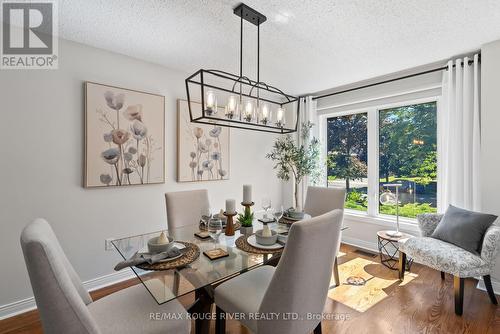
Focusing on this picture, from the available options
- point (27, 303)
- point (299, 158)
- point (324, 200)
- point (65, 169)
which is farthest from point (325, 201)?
point (27, 303)

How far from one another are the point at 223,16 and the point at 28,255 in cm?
198

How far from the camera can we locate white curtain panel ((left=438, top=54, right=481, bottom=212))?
253 cm

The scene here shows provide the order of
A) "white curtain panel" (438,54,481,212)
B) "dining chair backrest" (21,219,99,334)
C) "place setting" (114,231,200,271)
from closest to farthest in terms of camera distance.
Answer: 1. "dining chair backrest" (21,219,99,334)
2. "place setting" (114,231,200,271)
3. "white curtain panel" (438,54,481,212)

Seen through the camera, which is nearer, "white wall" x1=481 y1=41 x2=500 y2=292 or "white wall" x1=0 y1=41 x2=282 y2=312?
"white wall" x1=0 y1=41 x2=282 y2=312

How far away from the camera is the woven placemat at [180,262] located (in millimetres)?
1347

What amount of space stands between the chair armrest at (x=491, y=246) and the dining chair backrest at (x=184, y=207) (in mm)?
2567

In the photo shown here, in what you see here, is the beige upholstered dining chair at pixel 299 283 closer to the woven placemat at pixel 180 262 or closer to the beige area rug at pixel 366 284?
the woven placemat at pixel 180 262

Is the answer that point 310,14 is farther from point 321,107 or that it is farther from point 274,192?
point 274,192

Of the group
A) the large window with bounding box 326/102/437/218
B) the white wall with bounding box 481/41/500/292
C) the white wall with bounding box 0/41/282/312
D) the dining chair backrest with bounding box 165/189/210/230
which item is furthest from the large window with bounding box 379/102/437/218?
the white wall with bounding box 0/41/282/312

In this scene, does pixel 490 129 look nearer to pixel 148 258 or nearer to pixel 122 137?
pixel 148 258

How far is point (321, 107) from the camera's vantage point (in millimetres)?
4000

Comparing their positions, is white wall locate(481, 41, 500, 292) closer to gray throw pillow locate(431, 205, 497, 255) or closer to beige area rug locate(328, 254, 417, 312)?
gray throw pillow locate(431, 205, 497, 255)

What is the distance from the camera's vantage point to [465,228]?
7.39 ft

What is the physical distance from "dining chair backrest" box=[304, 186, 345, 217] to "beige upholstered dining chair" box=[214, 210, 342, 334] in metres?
1.30
